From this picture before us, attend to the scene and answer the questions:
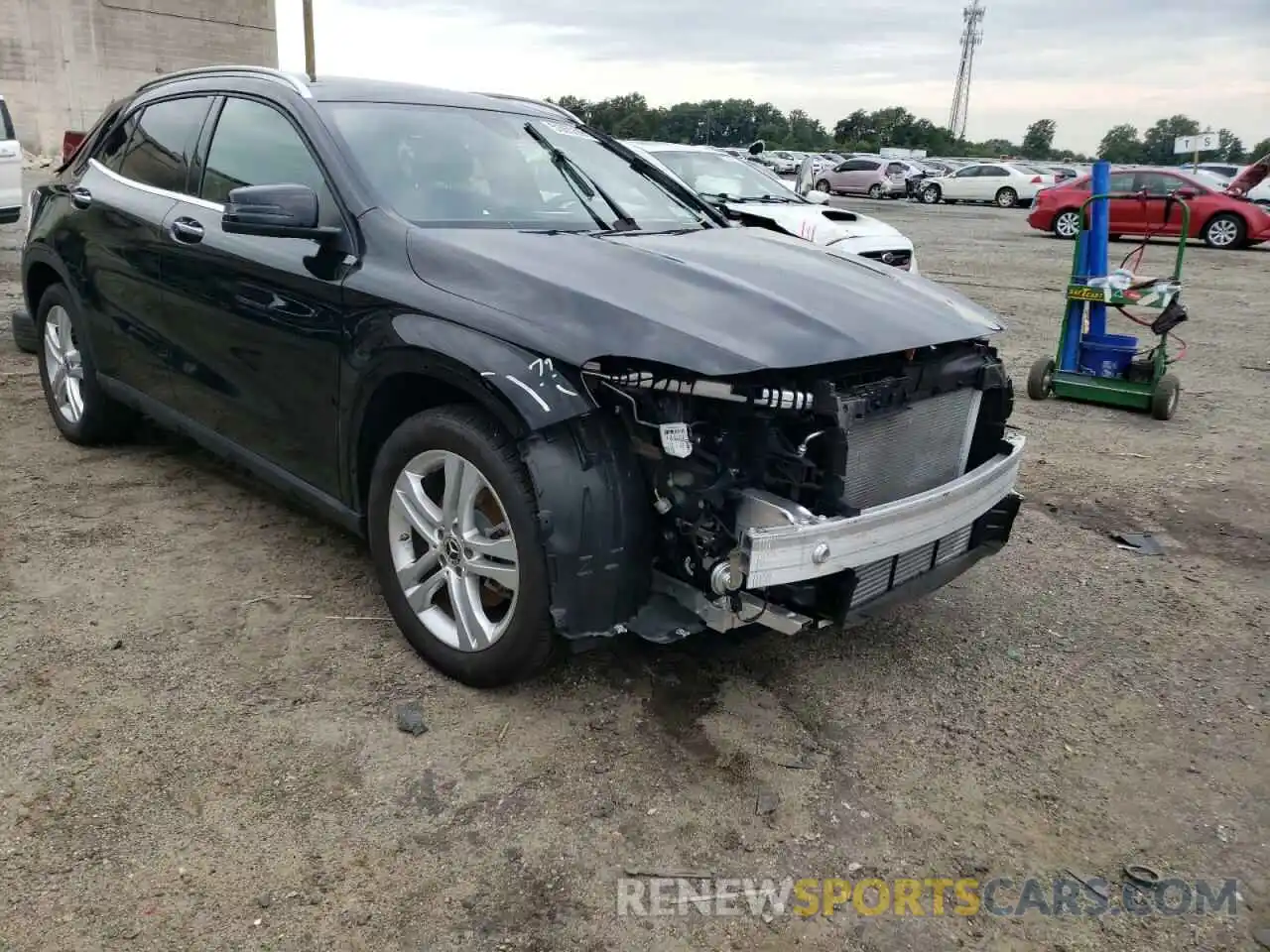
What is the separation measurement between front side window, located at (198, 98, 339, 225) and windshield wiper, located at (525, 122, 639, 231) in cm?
95

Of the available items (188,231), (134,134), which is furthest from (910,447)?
(134,134)

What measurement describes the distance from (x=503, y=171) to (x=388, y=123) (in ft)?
1.45

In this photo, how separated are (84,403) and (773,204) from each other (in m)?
6.77

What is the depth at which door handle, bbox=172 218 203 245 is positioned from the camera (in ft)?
12.7

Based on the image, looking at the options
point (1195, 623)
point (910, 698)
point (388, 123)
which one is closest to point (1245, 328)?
point (1195, 623)

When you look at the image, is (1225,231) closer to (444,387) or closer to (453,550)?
(444,387)

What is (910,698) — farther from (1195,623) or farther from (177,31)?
(177,31)

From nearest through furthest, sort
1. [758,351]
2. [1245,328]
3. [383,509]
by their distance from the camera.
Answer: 1. [758,351]
2. [383,509]
3. [1245,328]

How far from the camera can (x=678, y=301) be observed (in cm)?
280

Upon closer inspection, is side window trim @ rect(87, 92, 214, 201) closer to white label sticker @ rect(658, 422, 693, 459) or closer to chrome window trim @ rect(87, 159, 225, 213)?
chrome window trim @ rect(87, 159, 225, 213)

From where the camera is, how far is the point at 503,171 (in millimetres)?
3713

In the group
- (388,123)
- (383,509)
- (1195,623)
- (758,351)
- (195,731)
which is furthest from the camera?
(1195,623)

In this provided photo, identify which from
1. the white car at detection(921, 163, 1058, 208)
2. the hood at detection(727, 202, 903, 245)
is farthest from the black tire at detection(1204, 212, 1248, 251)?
the hood at detection(727, 202, 903, 245)

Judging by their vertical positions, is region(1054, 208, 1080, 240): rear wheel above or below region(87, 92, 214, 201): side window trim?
below
